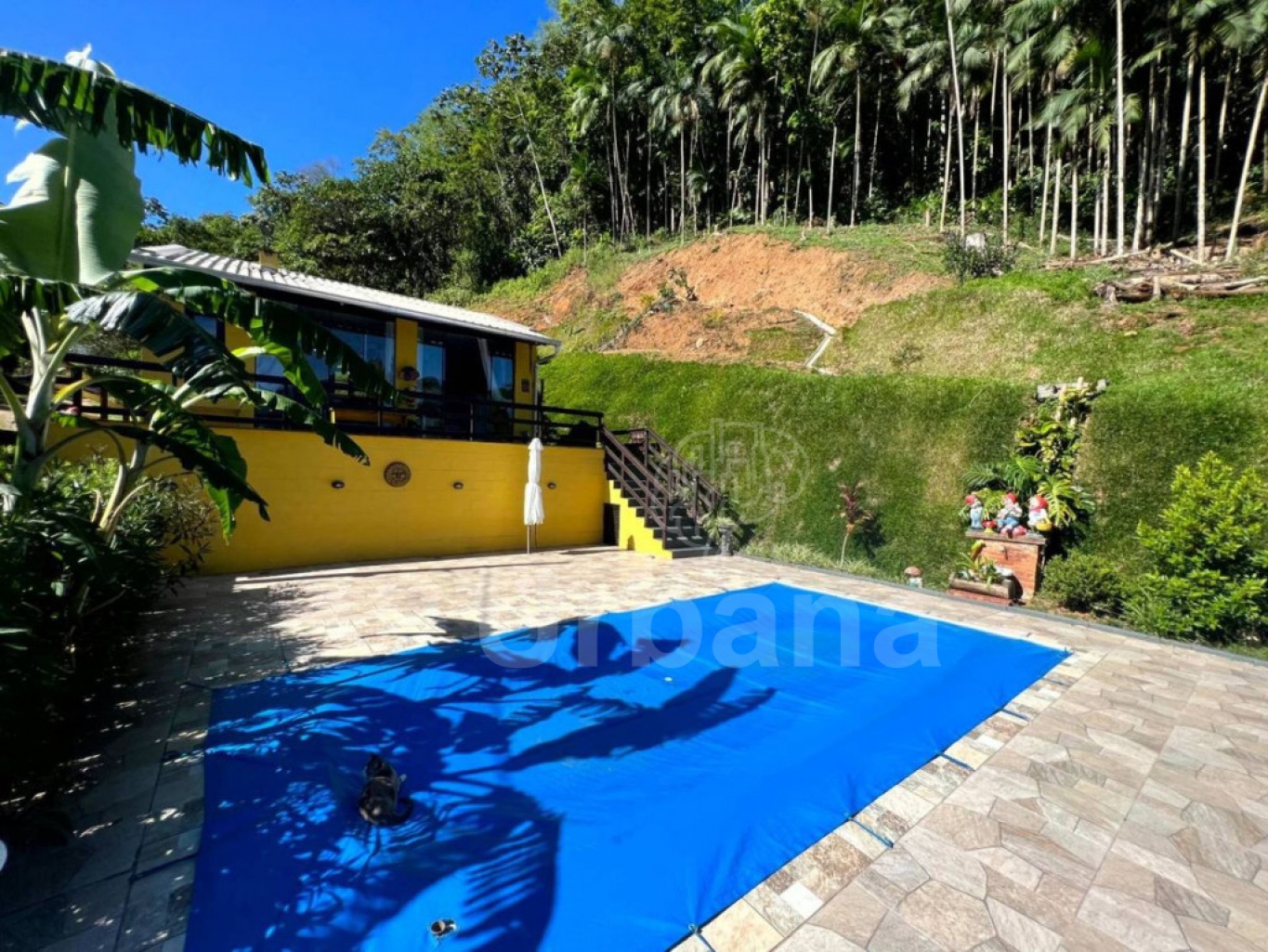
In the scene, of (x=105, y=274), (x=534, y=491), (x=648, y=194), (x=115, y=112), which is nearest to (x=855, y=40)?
(x=648, y=194)

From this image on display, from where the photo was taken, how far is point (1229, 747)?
3850mm

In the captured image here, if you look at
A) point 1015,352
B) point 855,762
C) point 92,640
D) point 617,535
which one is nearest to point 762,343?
point 1015,352

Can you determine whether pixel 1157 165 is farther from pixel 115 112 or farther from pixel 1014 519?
pixel 115 112

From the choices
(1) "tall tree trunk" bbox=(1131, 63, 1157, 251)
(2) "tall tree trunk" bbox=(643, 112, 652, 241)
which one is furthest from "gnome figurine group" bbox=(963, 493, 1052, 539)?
(2) "tall tree trunk" bbox=(643, 112, 652, 241)

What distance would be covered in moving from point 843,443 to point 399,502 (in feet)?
29.7

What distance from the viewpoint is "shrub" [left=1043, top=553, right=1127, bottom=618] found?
7156 millimetres

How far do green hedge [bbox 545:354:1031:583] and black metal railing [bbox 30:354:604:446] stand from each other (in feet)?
11.0

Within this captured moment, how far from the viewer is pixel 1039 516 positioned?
7844mm

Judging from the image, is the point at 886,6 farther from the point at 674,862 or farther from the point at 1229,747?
the point at 674,862

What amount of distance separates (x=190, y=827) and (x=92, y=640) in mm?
1900

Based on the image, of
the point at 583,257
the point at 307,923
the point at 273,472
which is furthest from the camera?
the point at 583,257

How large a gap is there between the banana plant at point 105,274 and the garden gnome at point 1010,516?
9.10 meters

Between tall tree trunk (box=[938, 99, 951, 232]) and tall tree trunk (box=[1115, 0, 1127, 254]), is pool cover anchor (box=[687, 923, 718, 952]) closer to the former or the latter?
tall tree trunk (box=[1115, 0, 1127, 254])

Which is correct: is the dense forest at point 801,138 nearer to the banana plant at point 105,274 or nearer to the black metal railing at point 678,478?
the black metal railing at point 678,478
